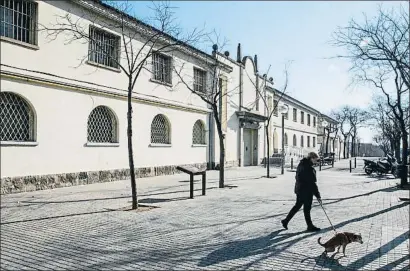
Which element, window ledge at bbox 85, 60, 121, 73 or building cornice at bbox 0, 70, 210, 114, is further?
window ledge at bbox 85, 60, 121, 73

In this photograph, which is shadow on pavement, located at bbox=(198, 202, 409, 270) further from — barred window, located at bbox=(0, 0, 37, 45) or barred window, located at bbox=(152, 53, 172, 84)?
barred window, located at bbox=(152, 53, 172, 84)

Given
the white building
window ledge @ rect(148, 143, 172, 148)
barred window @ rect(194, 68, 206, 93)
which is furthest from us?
barred window @ rect(194, 68, 206, 93)

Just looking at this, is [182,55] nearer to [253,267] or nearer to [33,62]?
[33,62]

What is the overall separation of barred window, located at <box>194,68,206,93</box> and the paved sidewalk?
36.1ft

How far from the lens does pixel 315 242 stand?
617cm

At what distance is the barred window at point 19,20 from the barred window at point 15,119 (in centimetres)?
178

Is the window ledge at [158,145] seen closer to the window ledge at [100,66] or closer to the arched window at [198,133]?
the arched window at [198,133]

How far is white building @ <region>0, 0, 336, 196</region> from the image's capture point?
10.8 m

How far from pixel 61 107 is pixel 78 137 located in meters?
1.23

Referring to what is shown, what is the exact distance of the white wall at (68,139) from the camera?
1094 centimetres

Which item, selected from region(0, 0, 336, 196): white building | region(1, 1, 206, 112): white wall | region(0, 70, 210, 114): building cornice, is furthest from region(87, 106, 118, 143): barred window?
region(1, 1, 206, 112): white wall

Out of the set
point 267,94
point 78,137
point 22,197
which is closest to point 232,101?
point 267,94

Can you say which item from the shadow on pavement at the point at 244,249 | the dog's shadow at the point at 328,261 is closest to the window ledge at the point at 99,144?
the shadow on pavement at the point at 244,249

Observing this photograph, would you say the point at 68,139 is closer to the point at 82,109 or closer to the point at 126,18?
the point at 82,109
